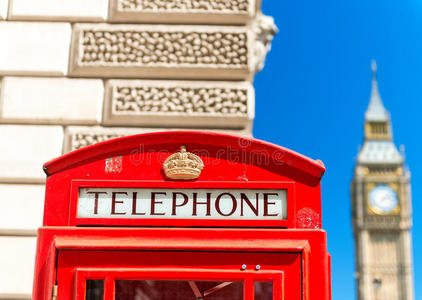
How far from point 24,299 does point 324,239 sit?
8.76ft

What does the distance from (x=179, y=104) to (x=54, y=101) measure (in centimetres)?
92

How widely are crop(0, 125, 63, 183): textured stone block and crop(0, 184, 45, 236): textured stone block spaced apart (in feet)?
0.31

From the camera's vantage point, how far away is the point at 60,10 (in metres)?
5.29

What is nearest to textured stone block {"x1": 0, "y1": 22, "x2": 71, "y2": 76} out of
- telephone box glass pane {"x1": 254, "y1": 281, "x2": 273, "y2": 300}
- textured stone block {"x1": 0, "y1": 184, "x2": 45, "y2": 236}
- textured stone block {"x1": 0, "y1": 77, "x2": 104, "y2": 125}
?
textured stone block {"x1": 0, "y1": 77, "x2": 104, "y2": 125}

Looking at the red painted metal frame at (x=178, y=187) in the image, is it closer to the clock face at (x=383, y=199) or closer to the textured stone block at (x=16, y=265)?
the textured stone block at (x=16, y=265)

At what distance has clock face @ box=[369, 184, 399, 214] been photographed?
7912 centimetres

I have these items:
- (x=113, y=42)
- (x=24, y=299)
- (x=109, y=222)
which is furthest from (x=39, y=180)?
(x=109, y=222)

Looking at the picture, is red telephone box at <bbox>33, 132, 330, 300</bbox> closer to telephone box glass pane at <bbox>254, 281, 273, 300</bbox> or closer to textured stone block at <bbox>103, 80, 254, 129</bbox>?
telephone box glass pane at <bbox>254, 281, 273, 300</bbox>

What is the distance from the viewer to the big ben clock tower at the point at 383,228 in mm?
76750

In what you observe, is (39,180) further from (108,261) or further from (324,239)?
(324,239)

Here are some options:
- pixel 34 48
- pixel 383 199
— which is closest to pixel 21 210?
pixel 34 48

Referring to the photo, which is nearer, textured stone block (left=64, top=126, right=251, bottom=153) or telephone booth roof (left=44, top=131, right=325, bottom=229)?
telephone booth roof (left=44, top=131, right=325, bottom=229)

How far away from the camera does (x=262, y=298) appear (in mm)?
2811

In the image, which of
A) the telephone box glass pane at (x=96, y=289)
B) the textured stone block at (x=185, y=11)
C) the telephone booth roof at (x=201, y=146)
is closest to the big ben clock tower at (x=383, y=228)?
the textured stone block at (x=185, y=11)
